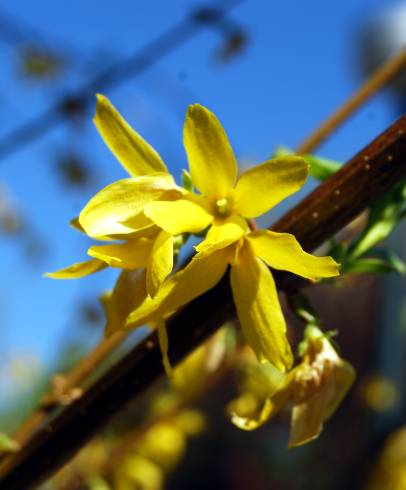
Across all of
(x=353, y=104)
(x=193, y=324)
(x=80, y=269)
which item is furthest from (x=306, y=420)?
(x=353, y=104)

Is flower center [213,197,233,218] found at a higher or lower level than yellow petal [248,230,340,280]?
higher

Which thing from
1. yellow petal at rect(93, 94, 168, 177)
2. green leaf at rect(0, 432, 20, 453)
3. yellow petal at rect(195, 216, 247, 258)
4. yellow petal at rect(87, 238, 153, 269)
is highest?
yellow petal at rect(93, 94, 168, 177)

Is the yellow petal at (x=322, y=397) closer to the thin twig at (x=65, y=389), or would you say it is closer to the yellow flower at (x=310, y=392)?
the yellow flower at (x=310, y=392)

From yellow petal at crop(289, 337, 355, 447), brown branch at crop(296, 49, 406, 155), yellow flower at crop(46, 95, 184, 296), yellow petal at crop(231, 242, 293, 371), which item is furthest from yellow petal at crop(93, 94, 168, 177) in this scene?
brown branch at crop(296, 49, 406, 155)

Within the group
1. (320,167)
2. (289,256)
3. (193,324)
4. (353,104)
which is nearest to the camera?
(289,256)

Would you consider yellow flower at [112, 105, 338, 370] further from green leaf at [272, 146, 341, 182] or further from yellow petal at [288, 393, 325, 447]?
green leaf at [272, 146, 341, 182]

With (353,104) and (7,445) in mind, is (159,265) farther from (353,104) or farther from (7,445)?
(353,104)
